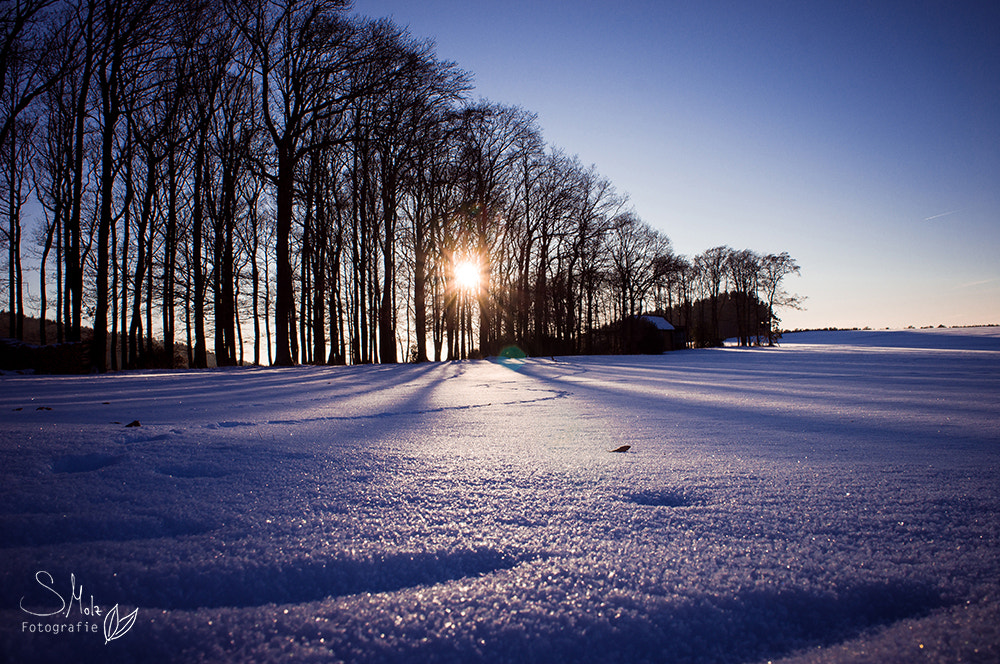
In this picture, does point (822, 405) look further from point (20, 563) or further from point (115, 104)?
point (115, 104)

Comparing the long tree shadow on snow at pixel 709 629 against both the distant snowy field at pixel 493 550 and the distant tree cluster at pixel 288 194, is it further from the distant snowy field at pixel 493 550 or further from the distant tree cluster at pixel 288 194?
the distant tree cluster at pixel 288 194

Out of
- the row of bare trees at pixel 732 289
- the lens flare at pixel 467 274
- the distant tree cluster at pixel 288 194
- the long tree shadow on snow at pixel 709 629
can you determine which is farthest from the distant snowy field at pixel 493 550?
the row of bare trees at pixel 732 289

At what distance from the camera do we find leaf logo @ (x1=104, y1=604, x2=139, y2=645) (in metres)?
0.62

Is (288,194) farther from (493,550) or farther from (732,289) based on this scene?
(732,289)

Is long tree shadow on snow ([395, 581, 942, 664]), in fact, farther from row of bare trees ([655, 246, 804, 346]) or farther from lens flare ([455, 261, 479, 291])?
row of bare trees ([655, 246, 804, 346])

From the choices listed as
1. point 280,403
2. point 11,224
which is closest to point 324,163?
point 11,224

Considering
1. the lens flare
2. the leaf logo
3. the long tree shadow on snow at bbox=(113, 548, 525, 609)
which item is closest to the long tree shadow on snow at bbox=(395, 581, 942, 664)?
the long tree shadow on snow at bbox=(113, 548, 525, 609)

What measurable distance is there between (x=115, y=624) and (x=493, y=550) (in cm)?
59

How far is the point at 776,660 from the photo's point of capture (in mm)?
577

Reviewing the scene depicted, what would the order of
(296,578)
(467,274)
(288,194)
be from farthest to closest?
(467,274)
(288,194)
(296,578)

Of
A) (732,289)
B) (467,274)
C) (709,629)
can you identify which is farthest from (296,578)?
(732,289)

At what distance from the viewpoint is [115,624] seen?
65cm

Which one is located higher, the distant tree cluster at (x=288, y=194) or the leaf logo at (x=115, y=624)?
the distant tree cluster at (x=288, y=194)

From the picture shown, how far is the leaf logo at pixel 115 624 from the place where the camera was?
62 cm
